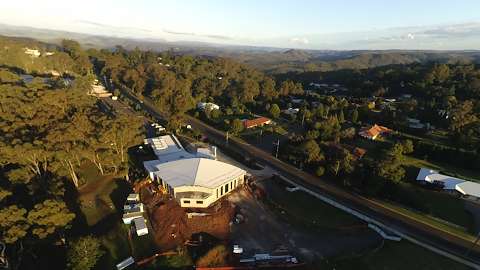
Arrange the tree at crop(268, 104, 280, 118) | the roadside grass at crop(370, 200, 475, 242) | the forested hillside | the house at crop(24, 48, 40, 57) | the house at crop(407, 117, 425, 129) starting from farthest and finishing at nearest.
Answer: the house at crop(24, 48, 40, 57)
the tree at crop(268, 104, 280, 118)
the house at crop(407, 117, 425, 129)
the roadside grass at crop(370, 200, 475, 242)
the forested hillside

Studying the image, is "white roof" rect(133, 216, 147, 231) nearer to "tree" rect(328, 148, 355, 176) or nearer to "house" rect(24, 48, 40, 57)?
"tree" rect(328, 148, 355, 176)

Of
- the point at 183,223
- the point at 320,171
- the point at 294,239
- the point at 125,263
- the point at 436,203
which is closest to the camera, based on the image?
the point at 125,263

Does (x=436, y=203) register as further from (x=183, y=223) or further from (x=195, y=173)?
(x=183, y=223)

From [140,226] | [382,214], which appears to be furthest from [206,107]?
[382,214]

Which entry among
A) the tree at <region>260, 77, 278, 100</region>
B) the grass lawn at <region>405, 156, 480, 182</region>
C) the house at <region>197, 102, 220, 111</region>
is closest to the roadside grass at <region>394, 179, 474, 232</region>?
the grass lawn at <region>405, 156, 480, 182</region>

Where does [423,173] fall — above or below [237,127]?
below

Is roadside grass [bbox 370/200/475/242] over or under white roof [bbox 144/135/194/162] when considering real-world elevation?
under

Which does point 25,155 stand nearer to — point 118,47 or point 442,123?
point 442,123
